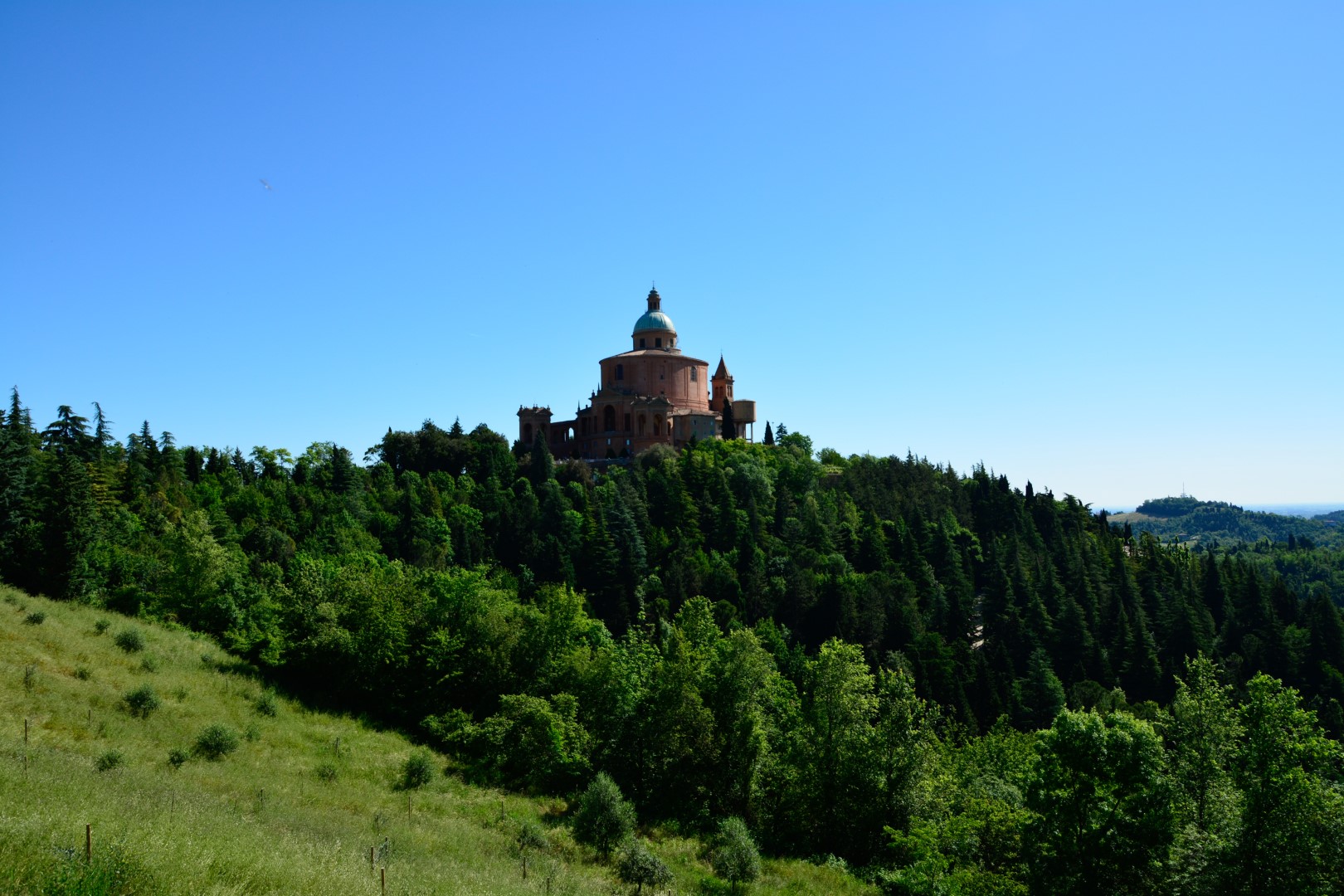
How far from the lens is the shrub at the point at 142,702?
2514 cm

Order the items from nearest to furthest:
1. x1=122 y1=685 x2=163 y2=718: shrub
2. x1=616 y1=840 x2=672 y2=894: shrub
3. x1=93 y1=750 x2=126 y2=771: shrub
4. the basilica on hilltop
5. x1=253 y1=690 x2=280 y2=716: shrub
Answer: x1=93 y1=750 x2=126 y2=771: shrub < x1=616 y1=840 x2=672 y2=894: shrub < x1=122 y1=685 x2=163 y2=718: shrub < x1=253 y1=690 x2=280 y2=716: shrub < the basilica on hilltop

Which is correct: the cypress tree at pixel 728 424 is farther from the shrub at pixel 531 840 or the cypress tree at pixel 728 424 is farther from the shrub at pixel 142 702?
the shrub at pixel 142 702

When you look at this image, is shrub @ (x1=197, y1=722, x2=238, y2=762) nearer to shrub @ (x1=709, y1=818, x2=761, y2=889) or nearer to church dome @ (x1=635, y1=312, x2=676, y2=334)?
shrub @ (x1=709, y1=818, x2=761, y2=889)

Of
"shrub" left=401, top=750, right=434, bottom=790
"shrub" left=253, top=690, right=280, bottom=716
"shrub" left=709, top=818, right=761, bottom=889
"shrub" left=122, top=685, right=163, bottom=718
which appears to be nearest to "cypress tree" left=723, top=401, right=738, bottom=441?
"shrub" left=253, top=690, right=280, bottom=716

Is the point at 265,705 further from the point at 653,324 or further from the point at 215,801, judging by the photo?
the point at 653,324

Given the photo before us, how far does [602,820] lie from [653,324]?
73784 millimetres

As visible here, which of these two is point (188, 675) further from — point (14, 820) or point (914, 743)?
point (914, 743)

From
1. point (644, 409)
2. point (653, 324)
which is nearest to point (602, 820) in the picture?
point (644, 409)

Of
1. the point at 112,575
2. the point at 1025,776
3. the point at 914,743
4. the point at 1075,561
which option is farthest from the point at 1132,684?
the point at 112,575

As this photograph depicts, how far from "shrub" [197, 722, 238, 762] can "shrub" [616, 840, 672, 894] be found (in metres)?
11.8

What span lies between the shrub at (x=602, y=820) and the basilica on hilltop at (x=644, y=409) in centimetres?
5805

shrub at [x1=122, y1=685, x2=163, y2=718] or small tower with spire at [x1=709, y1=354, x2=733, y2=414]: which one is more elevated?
small tower with spire at [x1=709, y1=354, x2=733, y2=414]

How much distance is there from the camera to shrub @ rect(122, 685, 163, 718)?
25.1m

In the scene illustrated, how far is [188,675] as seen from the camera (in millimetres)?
29719
